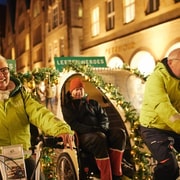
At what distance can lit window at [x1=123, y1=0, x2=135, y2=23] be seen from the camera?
18.1 meters

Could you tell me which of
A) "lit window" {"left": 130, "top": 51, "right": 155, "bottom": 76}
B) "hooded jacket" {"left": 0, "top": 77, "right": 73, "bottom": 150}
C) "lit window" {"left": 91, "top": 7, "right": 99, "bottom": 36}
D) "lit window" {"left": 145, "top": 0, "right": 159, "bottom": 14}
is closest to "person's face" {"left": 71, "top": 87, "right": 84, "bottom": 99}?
"hooded jacket" {"left": 0, "top": 77, "right": 73, "bottom": 150}

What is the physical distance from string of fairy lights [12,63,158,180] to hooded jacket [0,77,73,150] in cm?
264

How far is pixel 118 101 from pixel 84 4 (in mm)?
18007

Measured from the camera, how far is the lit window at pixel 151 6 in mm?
16261

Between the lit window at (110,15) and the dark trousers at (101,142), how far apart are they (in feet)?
49.1

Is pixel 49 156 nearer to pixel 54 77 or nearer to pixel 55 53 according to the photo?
pixel 54 77

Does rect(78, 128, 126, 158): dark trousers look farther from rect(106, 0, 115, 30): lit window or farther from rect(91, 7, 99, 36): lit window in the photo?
rect(91, 7, 99, 36): lit window

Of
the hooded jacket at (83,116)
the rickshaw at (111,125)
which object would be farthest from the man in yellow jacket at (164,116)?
the hooded jacket at (83,116)

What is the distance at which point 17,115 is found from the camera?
337cm

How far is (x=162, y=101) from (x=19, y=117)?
4.23 feet

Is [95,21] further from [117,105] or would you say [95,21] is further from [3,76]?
[3,76]

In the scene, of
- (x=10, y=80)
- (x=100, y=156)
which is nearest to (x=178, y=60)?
(x=10, y=80)

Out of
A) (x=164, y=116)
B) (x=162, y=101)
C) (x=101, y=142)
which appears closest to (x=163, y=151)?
(x=164, y=116)

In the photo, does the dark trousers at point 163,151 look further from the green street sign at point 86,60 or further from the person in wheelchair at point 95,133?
the green street sign at point 86,60
